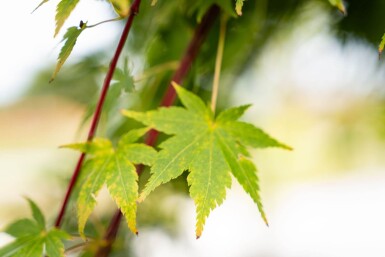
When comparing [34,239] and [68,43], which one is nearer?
[68,43]

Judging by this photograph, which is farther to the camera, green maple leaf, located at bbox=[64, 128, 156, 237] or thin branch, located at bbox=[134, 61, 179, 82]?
thin branch, located at bbox=[134, 61, 179, 82]

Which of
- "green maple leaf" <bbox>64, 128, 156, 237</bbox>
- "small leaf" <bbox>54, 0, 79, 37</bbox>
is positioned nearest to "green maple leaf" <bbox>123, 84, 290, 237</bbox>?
"green maple leaf" <bbox>64, 128, 156, 237</bbox>

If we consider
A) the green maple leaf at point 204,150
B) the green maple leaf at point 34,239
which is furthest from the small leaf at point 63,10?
the green maple leaf at point 34,239

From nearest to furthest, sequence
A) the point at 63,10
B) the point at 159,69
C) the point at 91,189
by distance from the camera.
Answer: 1. the point at 63,10
2. the point at 91,189
3. the point at 159,69

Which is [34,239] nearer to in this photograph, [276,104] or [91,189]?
[91,189]

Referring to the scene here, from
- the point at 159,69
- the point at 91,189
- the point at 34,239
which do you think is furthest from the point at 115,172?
the point at 159,69

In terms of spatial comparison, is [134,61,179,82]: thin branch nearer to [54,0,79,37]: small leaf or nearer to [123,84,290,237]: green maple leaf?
[123,84,290,237]: green maple leaf

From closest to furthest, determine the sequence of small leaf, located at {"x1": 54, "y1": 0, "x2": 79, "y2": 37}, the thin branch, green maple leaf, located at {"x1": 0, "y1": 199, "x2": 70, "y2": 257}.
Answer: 1. small leaf, located at {"x1": 54, "y1": 0, "x2": 79, "y2": 37}
2. green maple leaf, located at {"x1": 0, "y1": 199, "x2": 70, "y2": 257}
3. the thin branch
